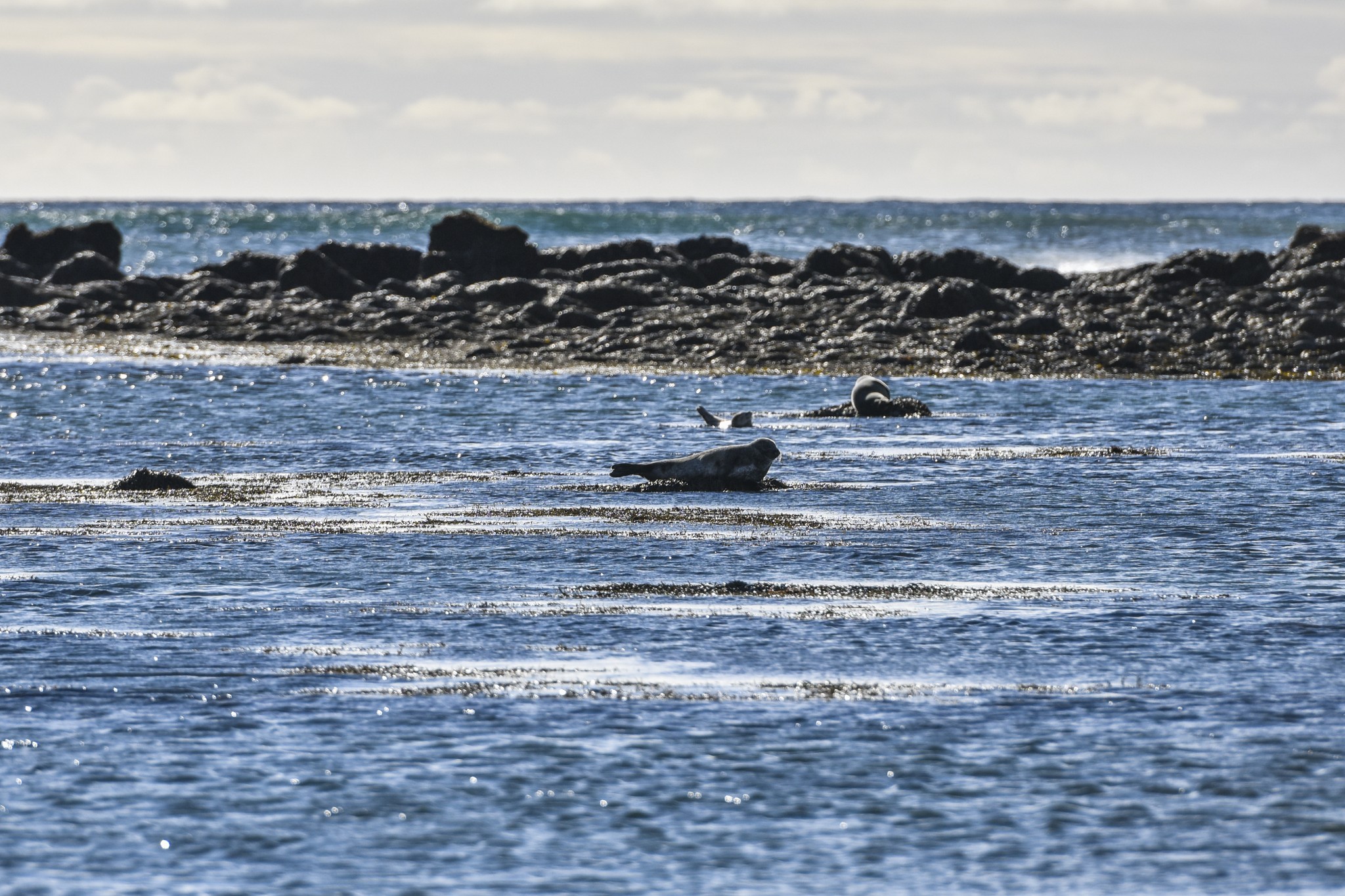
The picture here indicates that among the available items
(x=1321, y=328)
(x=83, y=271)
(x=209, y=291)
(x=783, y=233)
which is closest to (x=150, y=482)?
(x=1321, y=328)

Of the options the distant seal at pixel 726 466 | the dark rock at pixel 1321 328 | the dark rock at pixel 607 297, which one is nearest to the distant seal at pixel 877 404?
the distant seal at pixel 726 466

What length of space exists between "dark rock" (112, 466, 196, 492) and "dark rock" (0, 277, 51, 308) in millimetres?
36103

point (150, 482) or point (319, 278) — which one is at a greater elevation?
point (319, 278)

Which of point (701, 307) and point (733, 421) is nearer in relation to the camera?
point (733, 421)

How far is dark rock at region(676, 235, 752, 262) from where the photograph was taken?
191ft

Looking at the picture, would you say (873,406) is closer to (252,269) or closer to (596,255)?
(596,255)

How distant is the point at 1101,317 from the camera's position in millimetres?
41906

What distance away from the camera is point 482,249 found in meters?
56.3

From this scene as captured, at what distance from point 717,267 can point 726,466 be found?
35.8 meters

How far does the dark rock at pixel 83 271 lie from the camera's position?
56.9 meters

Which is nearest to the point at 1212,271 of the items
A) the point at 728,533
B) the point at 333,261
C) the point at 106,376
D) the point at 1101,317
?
the point at 1101,317

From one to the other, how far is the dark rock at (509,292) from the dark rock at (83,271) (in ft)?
45.1

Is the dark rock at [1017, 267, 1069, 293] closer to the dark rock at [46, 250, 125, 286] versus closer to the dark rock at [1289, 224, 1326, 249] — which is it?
the dark rock at [1289, 224, 1326, 249]

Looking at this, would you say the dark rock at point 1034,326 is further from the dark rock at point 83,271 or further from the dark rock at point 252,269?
the dark rock at point 83,271
